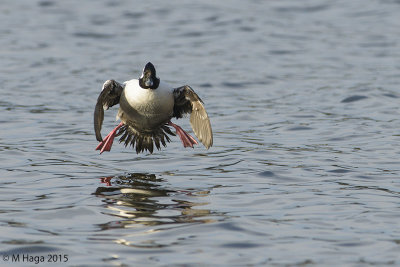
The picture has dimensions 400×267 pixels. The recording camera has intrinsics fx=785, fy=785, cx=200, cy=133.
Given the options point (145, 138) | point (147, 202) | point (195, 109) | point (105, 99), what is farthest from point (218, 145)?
point (147, 202)

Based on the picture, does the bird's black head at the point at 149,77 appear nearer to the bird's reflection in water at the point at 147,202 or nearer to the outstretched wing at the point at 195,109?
the outstretched wing at the point at 195,109

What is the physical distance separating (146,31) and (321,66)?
678cm

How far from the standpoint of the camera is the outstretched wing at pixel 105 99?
10.2 meters

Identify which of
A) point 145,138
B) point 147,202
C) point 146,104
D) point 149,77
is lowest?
point 147,202

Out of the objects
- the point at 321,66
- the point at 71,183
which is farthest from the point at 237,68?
the point at 71,183

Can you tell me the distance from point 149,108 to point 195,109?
0.75 meters

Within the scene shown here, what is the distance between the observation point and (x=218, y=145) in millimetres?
12383

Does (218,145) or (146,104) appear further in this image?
(218,145)

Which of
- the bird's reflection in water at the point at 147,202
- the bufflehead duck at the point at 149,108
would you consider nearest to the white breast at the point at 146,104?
the bufflehead duck at the point at 149,108

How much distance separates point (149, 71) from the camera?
34.7 ft

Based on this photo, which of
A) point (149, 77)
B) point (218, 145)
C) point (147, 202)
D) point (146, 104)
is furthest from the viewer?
point (218, 145)

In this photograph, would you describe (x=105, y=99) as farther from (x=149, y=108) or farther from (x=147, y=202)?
(x=147, y=202)

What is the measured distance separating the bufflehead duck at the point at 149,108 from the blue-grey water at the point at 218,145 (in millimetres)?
374

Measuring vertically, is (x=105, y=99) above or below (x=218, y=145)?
above
